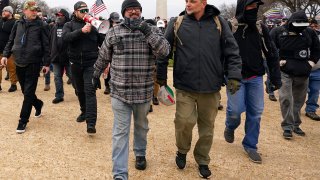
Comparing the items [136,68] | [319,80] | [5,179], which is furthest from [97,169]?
[319,80]

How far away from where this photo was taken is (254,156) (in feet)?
15.0

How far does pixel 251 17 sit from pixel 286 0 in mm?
36773

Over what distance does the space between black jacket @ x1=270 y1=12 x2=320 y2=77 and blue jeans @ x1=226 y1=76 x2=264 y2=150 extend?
131 cm

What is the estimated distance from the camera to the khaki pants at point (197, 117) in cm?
389

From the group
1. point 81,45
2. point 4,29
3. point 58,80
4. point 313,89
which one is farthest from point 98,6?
point 4,29

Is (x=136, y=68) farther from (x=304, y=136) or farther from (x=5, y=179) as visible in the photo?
(x=304, y=136)

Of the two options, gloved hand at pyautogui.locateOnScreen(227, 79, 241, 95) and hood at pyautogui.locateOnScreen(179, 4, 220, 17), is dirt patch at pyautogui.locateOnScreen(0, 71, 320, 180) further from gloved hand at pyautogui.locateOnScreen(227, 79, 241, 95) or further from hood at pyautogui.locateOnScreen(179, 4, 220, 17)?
hood at pyautogui.locateOnScreen(179, 4, 220, 17)

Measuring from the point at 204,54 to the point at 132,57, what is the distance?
30.5 inches

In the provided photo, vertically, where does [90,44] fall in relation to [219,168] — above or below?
above

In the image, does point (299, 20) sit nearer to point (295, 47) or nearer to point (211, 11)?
point (295, 47)

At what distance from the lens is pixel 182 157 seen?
13.7 feet

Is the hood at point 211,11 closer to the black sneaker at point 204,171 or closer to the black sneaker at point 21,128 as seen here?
the black sneaker at point 204,171

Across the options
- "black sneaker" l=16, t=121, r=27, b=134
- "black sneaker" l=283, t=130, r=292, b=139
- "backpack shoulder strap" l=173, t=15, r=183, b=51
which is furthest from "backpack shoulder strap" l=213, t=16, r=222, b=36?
"black sneaker" l=16, t=121, r=27, b=134

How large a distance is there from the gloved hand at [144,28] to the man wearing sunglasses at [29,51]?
2.64 m
